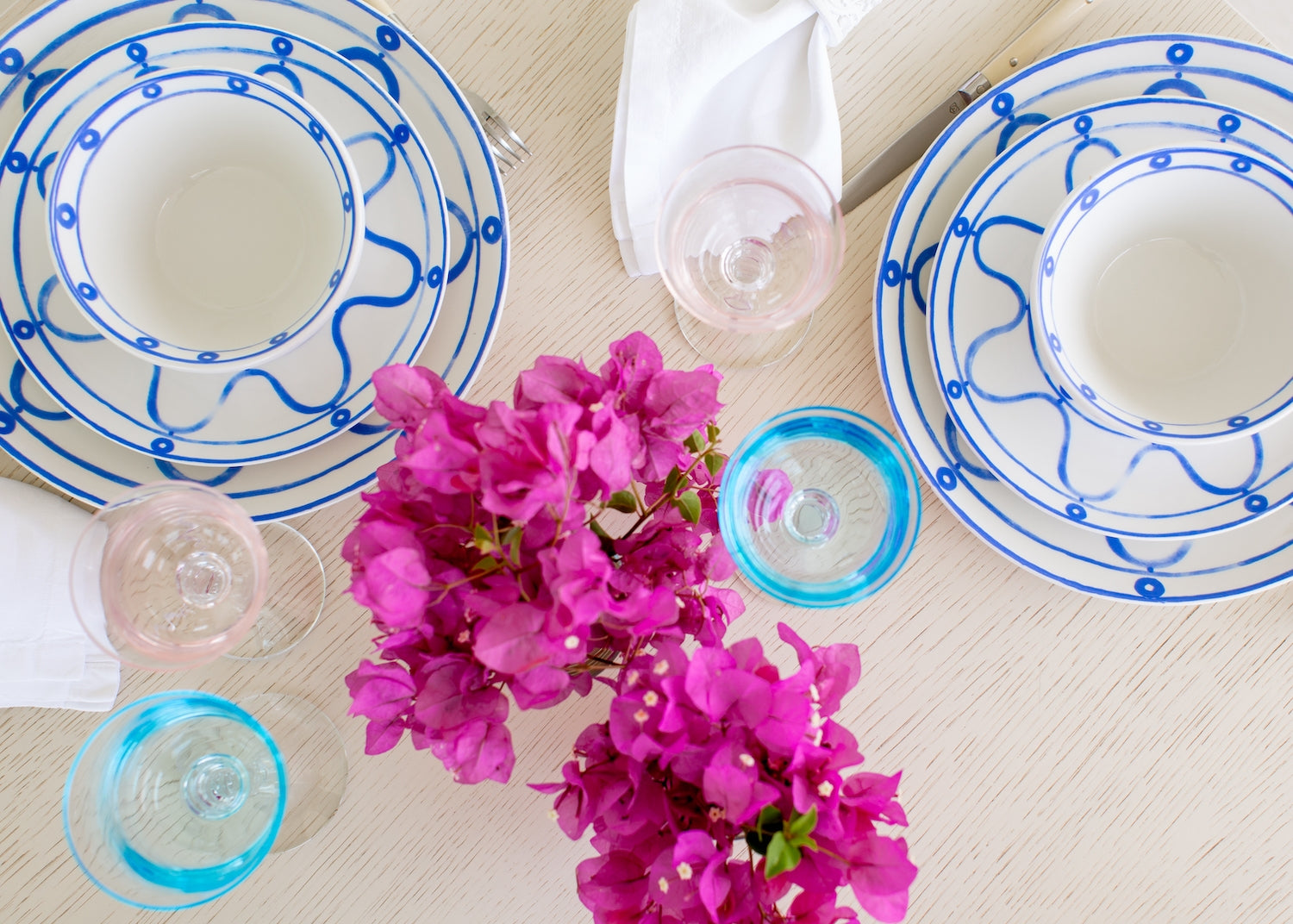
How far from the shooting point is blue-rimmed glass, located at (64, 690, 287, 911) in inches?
23.3

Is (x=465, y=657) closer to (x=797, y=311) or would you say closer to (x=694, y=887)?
(x=694, y=887)

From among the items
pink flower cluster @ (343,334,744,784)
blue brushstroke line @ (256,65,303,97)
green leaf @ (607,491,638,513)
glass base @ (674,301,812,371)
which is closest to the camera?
pink flower cluster @ (343,334,744,784)

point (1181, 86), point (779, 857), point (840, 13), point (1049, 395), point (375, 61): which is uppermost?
point (1181, 86)

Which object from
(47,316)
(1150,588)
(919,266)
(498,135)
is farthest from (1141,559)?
(47,316)

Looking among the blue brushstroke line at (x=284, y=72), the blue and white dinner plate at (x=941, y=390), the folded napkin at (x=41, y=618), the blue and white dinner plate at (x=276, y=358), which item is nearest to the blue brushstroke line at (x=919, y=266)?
the blue and white dinner plate at (x=941, y=390)

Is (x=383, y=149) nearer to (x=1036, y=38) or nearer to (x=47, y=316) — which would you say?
(x=47, y=316)

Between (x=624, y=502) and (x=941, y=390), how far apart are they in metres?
0.28

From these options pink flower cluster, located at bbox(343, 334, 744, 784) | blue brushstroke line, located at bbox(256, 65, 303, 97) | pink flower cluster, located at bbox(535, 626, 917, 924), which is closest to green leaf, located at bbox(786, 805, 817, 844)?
pink flower cluster, located at bbox(535, 626, 917, 924)

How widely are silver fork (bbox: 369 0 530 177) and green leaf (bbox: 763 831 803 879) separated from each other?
1.69 ft

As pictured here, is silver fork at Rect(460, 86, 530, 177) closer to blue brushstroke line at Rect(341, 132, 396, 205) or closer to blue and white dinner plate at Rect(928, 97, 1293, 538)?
blue brushstroke line at Rect(341, 132, 396, 205)

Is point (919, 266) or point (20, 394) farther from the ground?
point (919, 266)

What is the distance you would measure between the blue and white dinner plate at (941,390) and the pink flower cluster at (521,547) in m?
0.22

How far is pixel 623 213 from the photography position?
0.68m

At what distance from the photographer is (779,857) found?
1.37 feet
